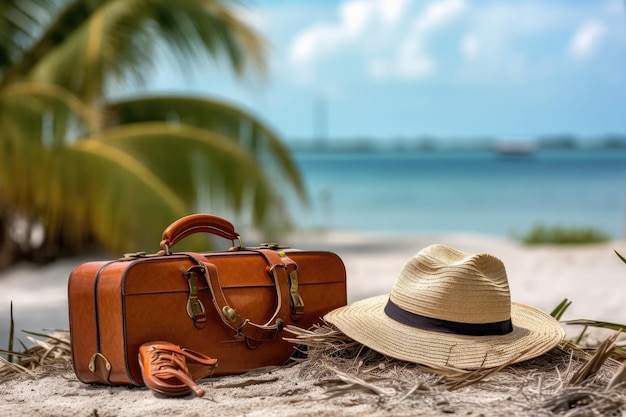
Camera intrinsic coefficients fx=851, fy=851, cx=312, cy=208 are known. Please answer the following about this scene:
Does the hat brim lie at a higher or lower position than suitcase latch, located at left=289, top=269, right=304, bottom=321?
lower

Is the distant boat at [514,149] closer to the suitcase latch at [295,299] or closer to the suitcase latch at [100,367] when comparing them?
the suitcase latch at [295,299]

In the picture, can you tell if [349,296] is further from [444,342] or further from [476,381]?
[476,381]

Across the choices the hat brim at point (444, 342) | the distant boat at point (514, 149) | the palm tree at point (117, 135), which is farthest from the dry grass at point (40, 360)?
the distant boat at point (514, 149)

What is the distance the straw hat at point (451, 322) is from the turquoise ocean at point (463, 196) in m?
6.60

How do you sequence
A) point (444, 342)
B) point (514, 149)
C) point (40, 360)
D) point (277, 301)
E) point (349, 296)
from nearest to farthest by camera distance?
1. point (444, 342)
2. point (277, 301)
3. point (40, 360)
4. point (349, 296)
5. point (514, 149)

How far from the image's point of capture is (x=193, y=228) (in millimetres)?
→ 2619

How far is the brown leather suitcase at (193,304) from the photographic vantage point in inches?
91.9

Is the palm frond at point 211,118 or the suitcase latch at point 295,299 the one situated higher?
the palm frond at point 211,118

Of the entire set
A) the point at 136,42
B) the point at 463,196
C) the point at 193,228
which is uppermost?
the point at 136,42

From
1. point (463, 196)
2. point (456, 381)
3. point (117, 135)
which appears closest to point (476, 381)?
point (456, 381)

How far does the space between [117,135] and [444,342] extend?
6.07 m

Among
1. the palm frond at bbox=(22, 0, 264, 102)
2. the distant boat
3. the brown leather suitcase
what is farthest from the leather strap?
the distant boat

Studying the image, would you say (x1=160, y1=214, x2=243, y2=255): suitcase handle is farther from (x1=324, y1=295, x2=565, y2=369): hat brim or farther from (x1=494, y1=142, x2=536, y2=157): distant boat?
(x1=494, y1=142, x2=536, y2=157): distant boat

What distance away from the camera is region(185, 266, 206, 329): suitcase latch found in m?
2.39
